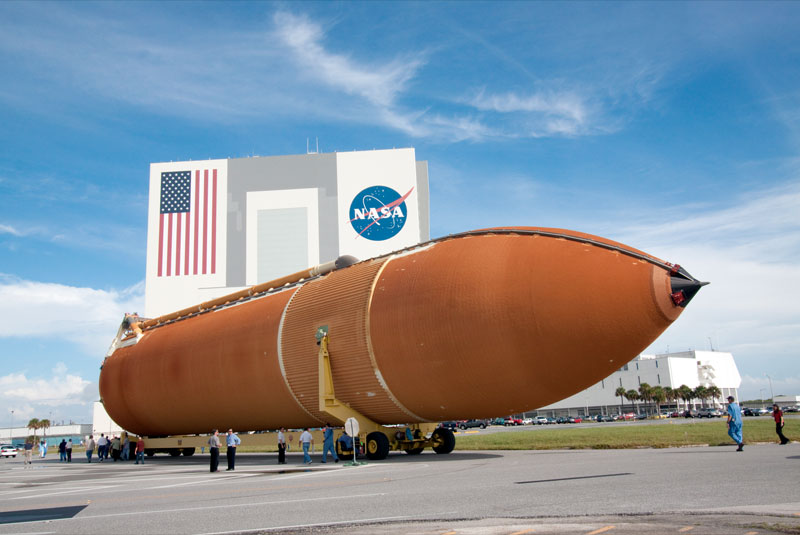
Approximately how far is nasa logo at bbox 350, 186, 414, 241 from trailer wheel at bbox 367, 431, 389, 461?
39.0 meters

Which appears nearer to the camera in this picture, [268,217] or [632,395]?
[268,217]

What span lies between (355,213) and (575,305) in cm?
4454

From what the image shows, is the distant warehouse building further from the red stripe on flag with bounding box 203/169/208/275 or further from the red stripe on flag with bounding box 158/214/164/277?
the red stripe on flag with bounding box 158/214/164/277

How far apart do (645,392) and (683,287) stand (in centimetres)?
10435

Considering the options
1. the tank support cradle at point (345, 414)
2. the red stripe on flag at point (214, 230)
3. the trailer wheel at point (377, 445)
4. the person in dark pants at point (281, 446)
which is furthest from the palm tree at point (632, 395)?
the trailer wheel at point (377, 445)

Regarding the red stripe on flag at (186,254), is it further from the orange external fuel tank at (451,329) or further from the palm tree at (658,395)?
the palm tree at (658,395)

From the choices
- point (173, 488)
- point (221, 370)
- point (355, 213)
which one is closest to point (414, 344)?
point (173, 488)

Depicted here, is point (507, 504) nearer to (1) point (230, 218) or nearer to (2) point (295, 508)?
(2) point (295, 508)

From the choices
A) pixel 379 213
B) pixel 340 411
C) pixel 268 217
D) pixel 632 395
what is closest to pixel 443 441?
pixel 340 411

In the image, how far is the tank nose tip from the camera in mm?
13836

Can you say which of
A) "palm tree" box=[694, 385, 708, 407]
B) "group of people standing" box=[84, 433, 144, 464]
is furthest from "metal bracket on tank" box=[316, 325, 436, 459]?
"palm tree" box=[694, 385, 708, 407]

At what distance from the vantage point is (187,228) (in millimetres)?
57406

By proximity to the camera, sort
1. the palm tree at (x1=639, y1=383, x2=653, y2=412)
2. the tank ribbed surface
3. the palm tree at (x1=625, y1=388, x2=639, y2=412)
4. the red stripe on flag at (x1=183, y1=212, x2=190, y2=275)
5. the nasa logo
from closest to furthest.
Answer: the tank ribbed surface
the red stripe on flag at (x1=183, y1=212, x2=190, y2=275)
the nasa logo
the palm tree at (x1=639, y1=383, x2=653, y2=412)
the palm tree at (x1=625, y1=388, x2=639, y2=412)

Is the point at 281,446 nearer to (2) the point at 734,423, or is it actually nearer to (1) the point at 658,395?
(2) the point at 734,423
